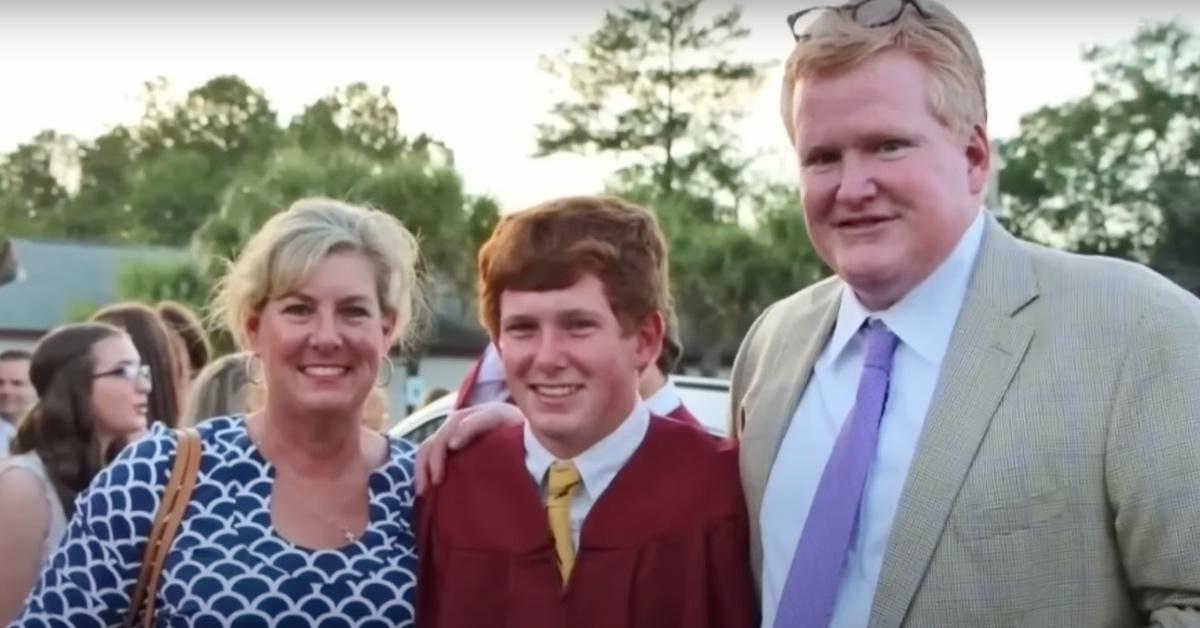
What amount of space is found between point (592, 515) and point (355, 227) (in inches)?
33.8

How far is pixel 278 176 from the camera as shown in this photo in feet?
137

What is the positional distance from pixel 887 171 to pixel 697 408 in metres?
3.55

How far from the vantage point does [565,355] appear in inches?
115

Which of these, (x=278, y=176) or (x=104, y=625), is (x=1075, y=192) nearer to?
(x=278, y=176)

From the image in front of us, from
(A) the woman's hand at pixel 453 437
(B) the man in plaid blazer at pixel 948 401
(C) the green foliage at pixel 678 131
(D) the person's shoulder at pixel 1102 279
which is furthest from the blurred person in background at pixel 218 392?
(C) the green foliage at pixel 678 131

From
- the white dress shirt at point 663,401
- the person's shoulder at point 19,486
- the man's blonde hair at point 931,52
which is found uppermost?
the man's blonde hair at point 931,52

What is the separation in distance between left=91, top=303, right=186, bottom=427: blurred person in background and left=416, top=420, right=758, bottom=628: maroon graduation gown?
2642mm

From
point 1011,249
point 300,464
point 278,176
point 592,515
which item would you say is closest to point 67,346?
point 300,464

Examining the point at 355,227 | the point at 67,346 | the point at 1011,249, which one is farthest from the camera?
the point at 67,346

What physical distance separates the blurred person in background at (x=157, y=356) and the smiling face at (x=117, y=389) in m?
0.30

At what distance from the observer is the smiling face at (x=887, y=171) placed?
262 centimetres

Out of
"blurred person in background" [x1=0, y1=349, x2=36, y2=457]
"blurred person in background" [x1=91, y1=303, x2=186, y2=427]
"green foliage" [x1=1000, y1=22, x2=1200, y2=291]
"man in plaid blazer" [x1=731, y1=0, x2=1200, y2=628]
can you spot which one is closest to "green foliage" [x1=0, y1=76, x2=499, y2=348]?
"green foliage" [x1=1000, y1=22, x2=1200, y2=291]

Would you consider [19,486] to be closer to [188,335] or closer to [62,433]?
[62,433]

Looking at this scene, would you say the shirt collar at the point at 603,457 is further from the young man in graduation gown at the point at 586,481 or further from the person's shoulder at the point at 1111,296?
the person's shoulder at the point at 1111,296
